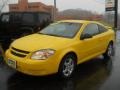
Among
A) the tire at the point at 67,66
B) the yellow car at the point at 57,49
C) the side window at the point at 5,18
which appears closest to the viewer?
the yellow car at the point at 57,49

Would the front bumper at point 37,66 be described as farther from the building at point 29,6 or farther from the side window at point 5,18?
the building at point 29,6

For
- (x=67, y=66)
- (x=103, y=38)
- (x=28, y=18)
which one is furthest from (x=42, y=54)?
(x=28, y=18)

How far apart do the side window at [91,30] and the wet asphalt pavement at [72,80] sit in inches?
41.4

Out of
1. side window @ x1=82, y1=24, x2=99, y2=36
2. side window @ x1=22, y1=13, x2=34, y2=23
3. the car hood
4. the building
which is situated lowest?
the car hood

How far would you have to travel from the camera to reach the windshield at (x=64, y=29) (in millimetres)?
7736

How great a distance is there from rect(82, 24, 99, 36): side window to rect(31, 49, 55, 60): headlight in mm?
Answer: 1614

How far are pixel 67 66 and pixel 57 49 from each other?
608 mm

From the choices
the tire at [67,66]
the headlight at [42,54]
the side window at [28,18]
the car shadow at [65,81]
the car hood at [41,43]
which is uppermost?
the side window at [28,18]

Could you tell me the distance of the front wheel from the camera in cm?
682

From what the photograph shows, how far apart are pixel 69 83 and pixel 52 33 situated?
1.92 m

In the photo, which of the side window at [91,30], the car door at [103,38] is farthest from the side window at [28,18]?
the side window at [91,30]

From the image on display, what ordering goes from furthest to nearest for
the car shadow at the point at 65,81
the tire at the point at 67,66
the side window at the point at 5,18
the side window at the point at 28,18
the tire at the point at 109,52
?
1. the side window at the point at 5,18
2. the side window at the point at 28,18
3. the tire at the point at 109,52
4. the tire at the point at 67,66
5. the car shadow at the point at 65,81

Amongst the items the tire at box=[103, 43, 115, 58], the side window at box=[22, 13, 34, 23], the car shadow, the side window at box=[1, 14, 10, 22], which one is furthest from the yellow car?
the side window at box=[1, 14, 10, 22]

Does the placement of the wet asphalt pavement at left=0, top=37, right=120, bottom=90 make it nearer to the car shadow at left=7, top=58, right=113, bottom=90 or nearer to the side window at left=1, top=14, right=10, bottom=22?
the car shadow at left=7, top=58, right=113, bottom=90
